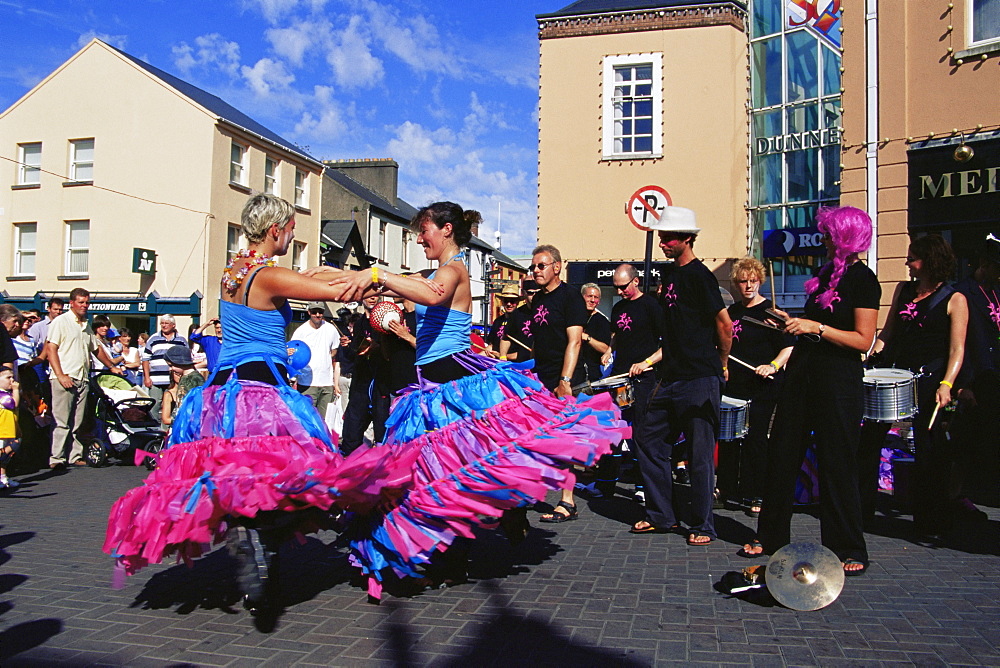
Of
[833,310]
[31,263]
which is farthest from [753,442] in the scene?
[31,263]

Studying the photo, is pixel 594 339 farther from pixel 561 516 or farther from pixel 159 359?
pixel 159 359

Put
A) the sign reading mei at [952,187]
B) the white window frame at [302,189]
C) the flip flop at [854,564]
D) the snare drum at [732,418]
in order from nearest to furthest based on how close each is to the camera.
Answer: the flip flop at [854,564]
the snare drum at [732,418]
the sign reading mei at [952,187]
the white window frame at [302,189]

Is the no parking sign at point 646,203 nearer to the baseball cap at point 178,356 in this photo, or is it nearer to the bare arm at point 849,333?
the baseball cap at point 178,356

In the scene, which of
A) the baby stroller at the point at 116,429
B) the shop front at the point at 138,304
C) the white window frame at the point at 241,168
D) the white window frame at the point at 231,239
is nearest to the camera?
the baby stroller at the point at 116,429

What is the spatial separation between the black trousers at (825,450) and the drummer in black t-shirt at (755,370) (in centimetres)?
208

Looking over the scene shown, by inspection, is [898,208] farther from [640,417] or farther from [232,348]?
[232,348]

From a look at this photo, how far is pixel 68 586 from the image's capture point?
458 centimetres

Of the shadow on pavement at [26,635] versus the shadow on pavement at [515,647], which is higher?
the shadow on pavement at [515,647]

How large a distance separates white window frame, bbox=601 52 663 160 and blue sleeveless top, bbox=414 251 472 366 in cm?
1646

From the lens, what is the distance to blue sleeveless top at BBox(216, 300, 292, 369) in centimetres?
414

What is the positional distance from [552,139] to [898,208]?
984 centimetres

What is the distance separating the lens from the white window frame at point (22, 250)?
2986 centimetres

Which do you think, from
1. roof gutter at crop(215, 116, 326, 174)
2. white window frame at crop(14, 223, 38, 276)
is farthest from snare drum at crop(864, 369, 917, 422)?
white window frame at crop(14, 223, 38, 276)

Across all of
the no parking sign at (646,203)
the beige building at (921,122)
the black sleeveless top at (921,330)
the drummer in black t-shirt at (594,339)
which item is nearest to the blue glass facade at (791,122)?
the no parking sign at (646,203)
